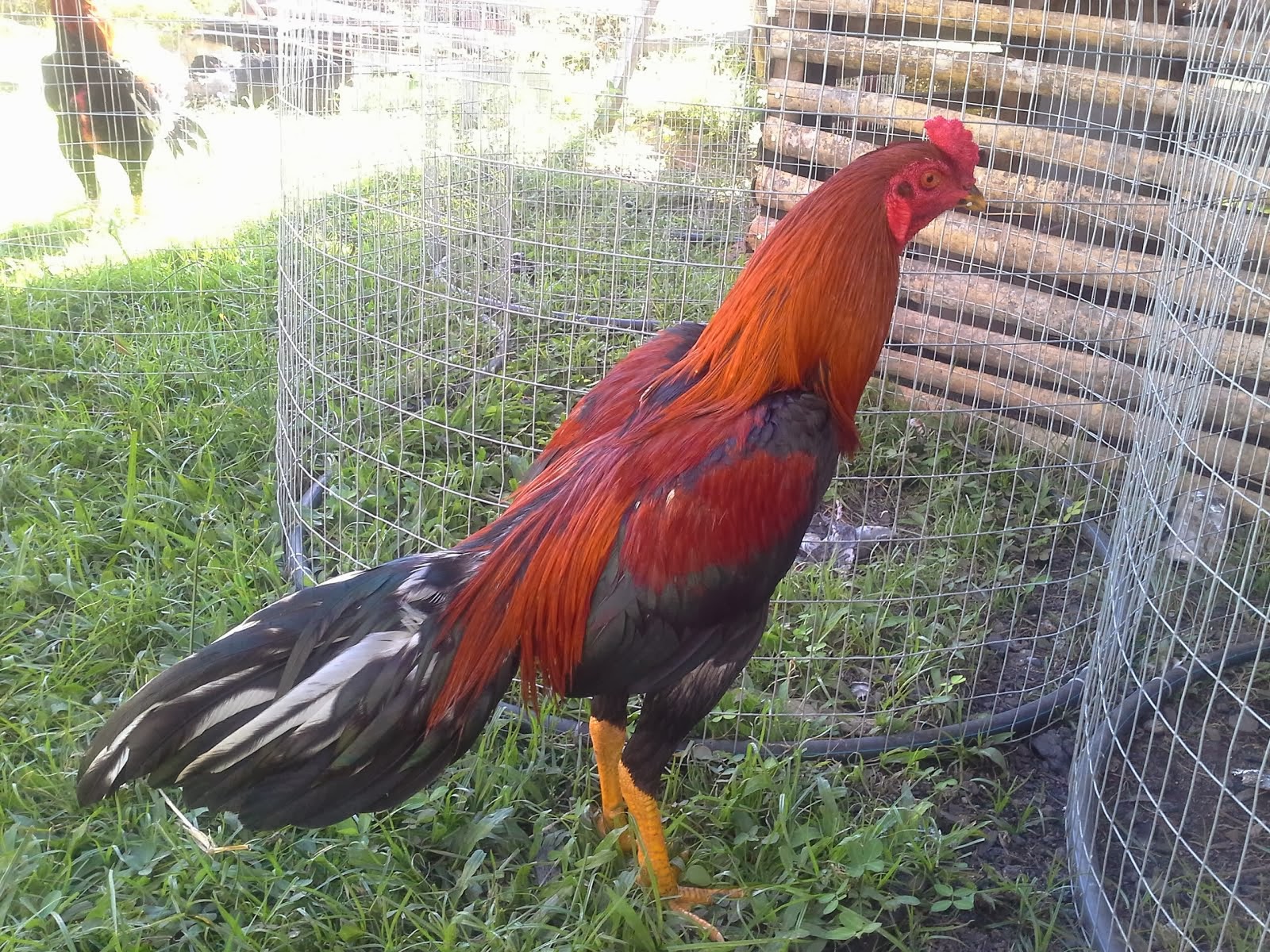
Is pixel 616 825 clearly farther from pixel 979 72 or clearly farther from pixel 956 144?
pixel 979 72

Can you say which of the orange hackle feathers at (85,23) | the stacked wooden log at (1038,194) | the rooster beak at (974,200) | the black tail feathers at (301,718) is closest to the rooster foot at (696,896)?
the black tail feathers at (301,718)

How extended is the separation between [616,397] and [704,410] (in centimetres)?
36

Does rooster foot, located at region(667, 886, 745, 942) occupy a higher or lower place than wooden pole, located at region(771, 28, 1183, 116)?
lower

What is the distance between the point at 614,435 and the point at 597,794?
1118mm

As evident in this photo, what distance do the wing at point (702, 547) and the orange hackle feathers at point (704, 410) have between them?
1 centimetres

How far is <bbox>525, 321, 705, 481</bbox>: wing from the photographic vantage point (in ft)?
7.97

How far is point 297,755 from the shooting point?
1.88m

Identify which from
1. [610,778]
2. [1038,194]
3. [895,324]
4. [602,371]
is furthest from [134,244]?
[1038,194]

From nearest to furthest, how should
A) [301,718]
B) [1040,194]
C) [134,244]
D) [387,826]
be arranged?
[301,718] < [387,826] < [1040,194] < [134,244]

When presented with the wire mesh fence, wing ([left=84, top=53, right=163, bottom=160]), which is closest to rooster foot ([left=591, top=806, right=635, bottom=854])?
the wire mesh fence

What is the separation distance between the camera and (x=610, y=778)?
2.54m

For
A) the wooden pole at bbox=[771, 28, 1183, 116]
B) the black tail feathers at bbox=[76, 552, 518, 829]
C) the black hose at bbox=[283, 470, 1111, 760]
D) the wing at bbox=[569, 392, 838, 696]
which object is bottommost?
the black hose at bbox=[283, 470, 1111, 760]

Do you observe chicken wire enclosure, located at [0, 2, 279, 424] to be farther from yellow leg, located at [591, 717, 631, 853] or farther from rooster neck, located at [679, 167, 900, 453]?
rooster neck, located at [679, 167, 900, 453]

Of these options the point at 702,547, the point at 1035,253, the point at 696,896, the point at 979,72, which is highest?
the point at 979,72
